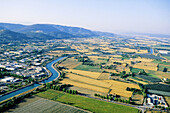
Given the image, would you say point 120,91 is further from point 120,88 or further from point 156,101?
point 156,101

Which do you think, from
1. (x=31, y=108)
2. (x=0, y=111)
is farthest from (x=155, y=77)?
(x=0, y=111)

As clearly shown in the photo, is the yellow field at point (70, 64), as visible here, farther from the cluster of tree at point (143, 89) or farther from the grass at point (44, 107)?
the grass at point (44, 107)

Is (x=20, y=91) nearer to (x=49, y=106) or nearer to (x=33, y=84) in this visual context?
(x=33, y=84)

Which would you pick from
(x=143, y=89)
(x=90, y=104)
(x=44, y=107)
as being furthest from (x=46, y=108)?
(x=143, y=89)

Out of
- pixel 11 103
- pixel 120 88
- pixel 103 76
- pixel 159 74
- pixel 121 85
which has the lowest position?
pixel 11 103

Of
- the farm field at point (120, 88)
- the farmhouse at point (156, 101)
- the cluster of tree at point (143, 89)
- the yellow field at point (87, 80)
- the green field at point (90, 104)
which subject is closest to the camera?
the green field at point (90, 104)

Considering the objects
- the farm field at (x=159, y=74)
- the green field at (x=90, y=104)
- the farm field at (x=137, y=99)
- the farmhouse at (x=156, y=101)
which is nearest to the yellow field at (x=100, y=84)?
the farm field at (x=137, y=99)

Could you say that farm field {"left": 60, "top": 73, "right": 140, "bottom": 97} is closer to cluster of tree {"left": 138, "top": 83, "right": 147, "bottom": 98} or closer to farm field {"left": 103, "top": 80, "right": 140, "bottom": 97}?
farm field {"left": 103, "top": 80, "right": 140, "bottom": 97}
